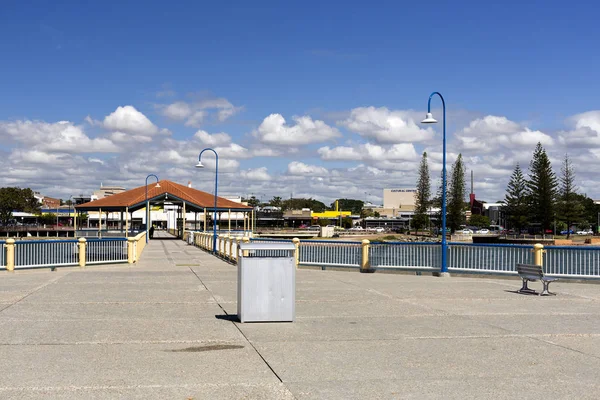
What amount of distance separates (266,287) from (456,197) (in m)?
111

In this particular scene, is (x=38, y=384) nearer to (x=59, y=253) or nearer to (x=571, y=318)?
(x=571, y=318)

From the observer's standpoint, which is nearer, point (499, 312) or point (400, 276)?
point (499, 312)

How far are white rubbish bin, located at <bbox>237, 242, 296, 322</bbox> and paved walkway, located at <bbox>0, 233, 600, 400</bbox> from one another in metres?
0.28

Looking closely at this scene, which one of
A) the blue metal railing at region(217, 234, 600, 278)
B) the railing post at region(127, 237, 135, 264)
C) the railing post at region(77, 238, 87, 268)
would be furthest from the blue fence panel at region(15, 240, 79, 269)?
the blue metal railing at region(217, 234, 600, 278)

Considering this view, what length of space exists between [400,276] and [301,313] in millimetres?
10249

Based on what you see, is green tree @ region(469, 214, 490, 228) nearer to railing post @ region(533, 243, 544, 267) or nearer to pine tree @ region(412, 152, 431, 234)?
pine tree @ region(412, 152, 431, 234)

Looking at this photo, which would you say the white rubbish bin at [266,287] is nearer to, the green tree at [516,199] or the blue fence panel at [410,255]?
the blue fence panel at [410,255]

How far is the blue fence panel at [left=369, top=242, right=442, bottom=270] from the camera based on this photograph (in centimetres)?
2370

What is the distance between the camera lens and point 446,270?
910 inches

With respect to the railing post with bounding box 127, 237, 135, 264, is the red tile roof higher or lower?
higher

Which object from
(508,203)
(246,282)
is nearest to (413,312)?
(246,282)

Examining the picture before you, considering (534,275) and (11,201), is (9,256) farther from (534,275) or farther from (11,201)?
(11,201)

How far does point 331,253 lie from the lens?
26.0 metres

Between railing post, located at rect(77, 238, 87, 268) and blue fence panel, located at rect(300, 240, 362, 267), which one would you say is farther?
railing post, located at rect(77, 238, 87, 268)
